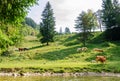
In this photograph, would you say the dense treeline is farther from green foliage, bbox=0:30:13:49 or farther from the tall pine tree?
the tall pine tree

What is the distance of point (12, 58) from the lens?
7412 centimetres

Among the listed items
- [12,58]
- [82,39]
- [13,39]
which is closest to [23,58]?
[12,58]

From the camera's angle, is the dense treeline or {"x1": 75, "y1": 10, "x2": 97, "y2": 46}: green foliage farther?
{"x1": 75, "y1": 10, "x2": 97, "y2": 46}: green foliage

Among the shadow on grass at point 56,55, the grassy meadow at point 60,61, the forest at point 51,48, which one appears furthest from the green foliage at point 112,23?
the shadow on grass at point 56,55

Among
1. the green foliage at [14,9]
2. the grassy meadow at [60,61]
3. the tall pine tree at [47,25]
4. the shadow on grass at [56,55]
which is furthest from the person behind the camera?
the tall pine tree at [47,25]

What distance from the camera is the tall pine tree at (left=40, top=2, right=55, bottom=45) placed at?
10669cm

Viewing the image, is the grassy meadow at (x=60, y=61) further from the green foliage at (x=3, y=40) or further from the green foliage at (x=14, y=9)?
the green foliage at (x=14, y=9)

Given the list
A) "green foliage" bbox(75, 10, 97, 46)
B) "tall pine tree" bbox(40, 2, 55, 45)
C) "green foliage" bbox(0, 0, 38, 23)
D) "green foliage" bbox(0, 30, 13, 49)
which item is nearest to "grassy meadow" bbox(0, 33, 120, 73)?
"green foliage" bbox(75, 10, 97, 46)

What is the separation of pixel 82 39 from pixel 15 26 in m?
77.3

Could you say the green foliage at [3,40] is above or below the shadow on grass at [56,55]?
above

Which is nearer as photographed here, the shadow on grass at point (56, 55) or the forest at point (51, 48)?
the forest at point (51, 48)

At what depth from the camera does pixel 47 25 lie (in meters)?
110

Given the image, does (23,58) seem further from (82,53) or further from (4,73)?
(4,73)

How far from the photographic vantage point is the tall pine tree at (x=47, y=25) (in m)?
107
